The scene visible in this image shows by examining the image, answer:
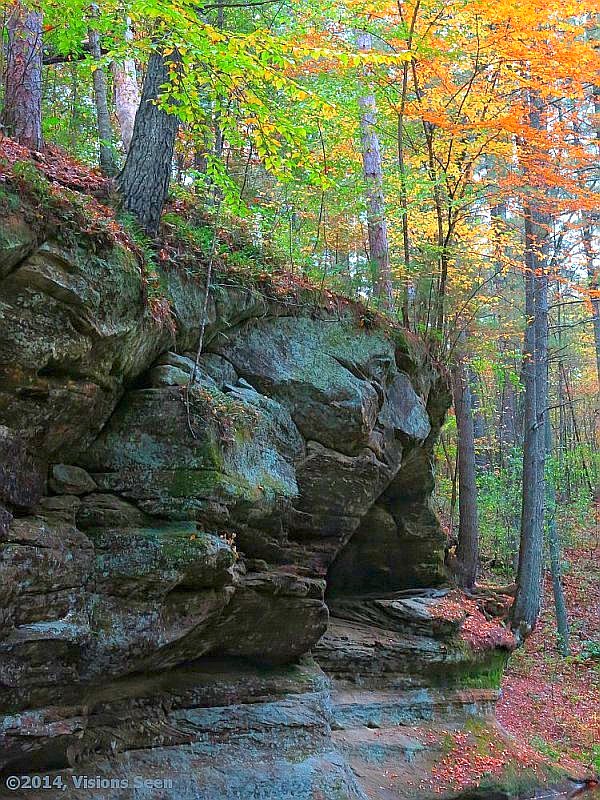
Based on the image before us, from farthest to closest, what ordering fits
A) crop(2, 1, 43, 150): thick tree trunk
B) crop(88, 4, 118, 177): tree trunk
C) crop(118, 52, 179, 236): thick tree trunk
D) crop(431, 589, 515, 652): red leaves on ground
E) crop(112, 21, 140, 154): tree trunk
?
1. crop(431, 589, 515, 652): red leaves on ground
2. crop(112, 21, 140, 154): tree trunk
3. crop(88, 4, 118, 177): tree trunk
4. crop(118, 52, 179, 236): thick tree trunk
5. crop(2, 1, 43, 150): thick tree trunk

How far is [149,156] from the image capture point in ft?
26.1

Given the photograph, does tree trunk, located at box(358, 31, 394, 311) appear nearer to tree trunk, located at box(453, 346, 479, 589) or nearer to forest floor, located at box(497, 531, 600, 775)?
tree trunk, located at box(453, 346, 479, 589)

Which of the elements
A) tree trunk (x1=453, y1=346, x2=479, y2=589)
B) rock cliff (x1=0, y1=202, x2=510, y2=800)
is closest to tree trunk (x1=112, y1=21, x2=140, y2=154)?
rock cliff (x1=0, y1=202, x2=510, y2=800)

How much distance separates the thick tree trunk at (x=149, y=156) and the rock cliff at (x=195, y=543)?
0.99 m

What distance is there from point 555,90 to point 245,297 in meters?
7.38

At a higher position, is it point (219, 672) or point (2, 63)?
point (2, 63)

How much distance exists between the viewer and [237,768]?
735 centimetres

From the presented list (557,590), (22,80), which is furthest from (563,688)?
(22,80)

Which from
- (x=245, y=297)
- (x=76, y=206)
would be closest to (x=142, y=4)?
(x=76, y=206)

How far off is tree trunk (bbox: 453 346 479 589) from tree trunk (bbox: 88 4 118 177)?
804 cm

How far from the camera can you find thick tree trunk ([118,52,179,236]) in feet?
25.8

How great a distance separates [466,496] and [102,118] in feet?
34.2

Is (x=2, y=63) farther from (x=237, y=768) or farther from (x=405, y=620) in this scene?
(x=405, y=620)

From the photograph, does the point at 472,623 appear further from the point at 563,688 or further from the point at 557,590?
the point at 557,590
